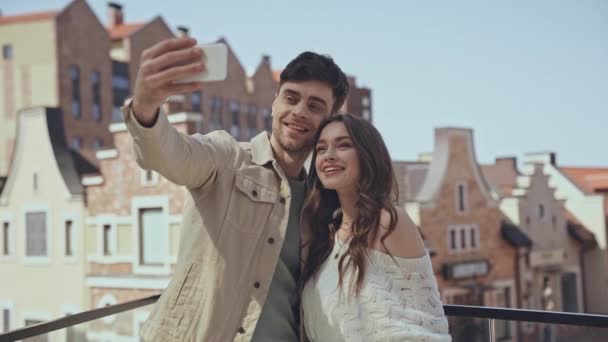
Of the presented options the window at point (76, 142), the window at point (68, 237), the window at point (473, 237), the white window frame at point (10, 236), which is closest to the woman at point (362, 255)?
the window at point (68, 237)

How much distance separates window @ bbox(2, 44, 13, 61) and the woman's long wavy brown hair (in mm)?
26784

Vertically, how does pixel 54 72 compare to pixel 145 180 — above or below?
above

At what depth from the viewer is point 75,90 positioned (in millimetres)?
26344

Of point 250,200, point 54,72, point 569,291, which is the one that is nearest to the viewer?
point 250,200

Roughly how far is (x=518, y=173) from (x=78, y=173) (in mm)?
18688

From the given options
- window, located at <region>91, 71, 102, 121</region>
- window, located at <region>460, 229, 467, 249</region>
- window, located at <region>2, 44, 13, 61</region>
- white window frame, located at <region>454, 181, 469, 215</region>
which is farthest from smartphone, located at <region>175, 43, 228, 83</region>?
window, located at <region>2, 44, 13, 61</region>

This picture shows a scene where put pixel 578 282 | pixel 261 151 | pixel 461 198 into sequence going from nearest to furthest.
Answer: pixel 261 151, pixel 461 198, pixel 578 282

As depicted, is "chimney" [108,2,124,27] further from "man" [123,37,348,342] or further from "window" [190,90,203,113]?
"man" [123,37,348,342]

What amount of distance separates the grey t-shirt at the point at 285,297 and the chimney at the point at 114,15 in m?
30.1

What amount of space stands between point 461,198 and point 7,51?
18.0 metres

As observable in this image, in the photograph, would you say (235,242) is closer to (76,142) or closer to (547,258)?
(547,258)

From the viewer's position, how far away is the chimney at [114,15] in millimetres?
30641

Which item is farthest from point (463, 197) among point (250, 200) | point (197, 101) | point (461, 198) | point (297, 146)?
point (250, 200)

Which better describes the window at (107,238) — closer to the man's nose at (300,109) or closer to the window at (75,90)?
the window at (75,90)
